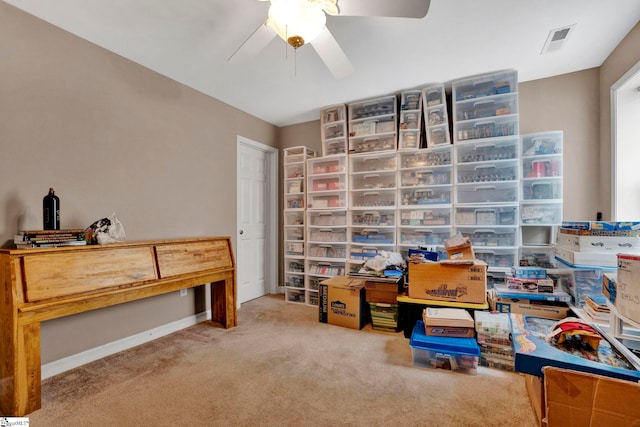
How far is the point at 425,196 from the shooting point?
10.7 feet

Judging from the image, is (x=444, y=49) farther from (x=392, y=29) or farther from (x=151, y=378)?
(x=151, y=378)

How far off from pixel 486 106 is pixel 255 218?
3.15 m

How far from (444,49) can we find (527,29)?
0.58 metres

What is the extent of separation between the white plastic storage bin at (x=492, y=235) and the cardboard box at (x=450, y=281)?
0.61 m

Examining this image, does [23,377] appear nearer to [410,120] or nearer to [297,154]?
[297,154]

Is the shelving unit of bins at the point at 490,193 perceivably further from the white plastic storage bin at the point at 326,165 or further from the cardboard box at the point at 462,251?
the white plastic storage bin at the point at 326,165

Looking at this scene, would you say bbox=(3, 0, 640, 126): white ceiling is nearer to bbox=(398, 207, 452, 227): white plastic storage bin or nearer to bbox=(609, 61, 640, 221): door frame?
bbox=(609, 61, 640, 221): door frame

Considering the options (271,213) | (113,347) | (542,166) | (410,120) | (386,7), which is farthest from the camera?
(271,213)

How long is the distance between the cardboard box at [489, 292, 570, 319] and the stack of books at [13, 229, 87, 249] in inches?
130

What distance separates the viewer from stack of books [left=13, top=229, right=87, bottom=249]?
1771 millimetres

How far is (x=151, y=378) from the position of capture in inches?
79.5

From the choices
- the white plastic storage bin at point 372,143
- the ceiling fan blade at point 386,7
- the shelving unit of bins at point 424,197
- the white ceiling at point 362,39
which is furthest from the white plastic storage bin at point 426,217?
the ceiling fan blade at point 386,7

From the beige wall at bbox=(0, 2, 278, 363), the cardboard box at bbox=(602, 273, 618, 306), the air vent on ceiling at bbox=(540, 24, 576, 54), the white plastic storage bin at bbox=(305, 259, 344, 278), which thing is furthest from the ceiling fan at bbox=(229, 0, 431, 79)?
the white plastic storage bin at bbox=(305, 259, 344, 278)

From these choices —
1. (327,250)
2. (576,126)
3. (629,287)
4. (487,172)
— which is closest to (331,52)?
(629,287)
